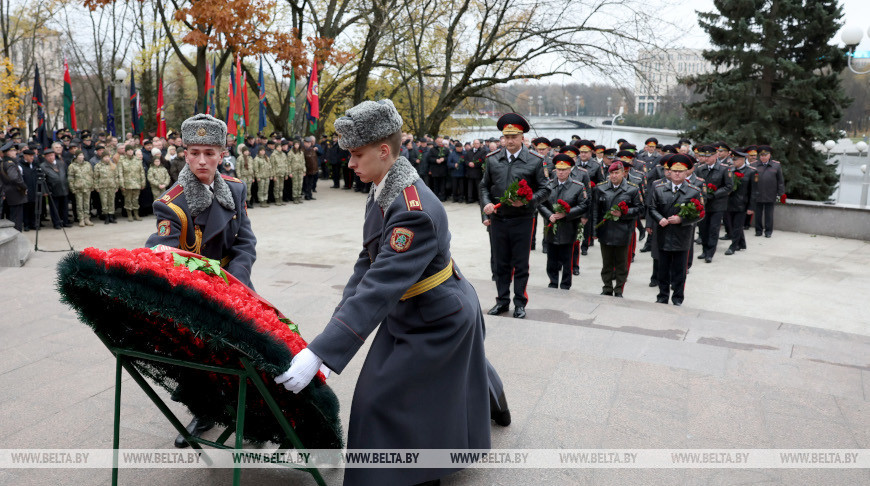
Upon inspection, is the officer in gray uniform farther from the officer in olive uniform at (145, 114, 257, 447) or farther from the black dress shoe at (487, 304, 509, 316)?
the black dress shoe at (487, 304, 509, 316)

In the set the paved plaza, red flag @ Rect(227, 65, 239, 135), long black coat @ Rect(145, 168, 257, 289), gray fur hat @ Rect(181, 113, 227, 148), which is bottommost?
the paved plaza

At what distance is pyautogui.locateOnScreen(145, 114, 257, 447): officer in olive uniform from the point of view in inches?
139

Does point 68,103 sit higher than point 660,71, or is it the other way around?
point 660,71

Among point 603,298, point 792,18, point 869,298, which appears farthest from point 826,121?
point 603,298

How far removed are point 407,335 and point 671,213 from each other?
7.08m

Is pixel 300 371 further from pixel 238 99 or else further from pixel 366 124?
pixel 238 99

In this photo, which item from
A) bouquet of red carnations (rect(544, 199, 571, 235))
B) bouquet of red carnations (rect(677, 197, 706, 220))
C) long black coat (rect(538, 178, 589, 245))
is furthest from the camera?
long black coat (rect(538, 178, 589, 245))

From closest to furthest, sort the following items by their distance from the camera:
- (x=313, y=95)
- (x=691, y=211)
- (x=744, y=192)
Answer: (x=691, y=211) → (x=744, y=192) → (x=313, y=95)

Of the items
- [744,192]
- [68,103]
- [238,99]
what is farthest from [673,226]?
[68,103]

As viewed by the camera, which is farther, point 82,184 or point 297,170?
point 297,170

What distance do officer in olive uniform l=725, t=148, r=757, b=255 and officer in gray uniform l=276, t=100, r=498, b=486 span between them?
36.9ft

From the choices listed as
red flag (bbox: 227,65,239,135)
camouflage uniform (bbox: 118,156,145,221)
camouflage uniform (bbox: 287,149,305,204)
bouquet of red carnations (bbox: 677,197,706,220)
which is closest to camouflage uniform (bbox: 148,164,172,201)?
camouflage uniform (bbox: 118,156,145,221)

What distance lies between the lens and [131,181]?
14586 millimetres

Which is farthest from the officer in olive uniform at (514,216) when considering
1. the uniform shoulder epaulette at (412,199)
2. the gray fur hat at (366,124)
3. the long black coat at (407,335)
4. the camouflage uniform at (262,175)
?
the camouflage uniform at (262,175)
